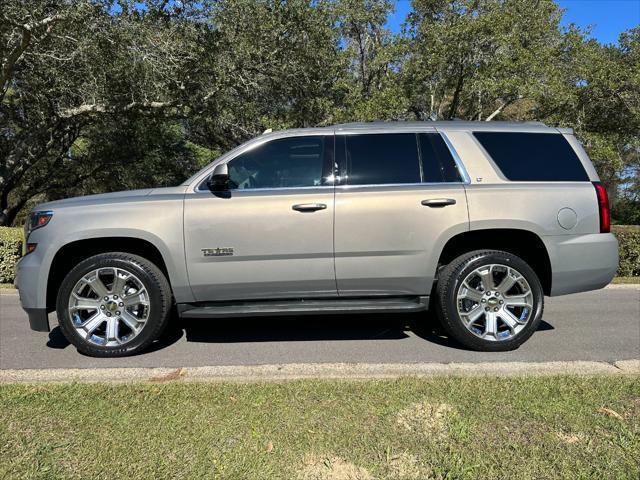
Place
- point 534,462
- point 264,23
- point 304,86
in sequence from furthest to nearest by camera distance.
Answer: point 304,86
point 264,23
point 534,462

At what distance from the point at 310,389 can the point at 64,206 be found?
2712 mm

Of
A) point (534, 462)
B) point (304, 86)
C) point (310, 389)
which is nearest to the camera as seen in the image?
point (534, 462)

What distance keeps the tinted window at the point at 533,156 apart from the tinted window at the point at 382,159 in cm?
69

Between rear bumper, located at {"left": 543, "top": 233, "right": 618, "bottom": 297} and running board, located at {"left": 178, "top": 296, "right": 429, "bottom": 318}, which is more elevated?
rear bumper, located at {"left": 543, "top": 233, "right": 618, "bottom": 297}

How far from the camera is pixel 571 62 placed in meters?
14.5

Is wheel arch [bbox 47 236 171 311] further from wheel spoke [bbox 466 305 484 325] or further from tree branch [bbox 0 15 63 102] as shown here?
tree branch [bbox 0 15 63 102]

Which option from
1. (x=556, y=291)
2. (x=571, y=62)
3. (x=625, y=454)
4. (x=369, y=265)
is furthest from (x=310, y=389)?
(x=571, y=62)

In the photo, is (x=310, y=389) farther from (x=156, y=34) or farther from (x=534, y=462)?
(x=156, y=34)

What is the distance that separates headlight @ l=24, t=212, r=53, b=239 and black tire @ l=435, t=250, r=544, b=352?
3.50 metres

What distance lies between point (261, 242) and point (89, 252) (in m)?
1.67

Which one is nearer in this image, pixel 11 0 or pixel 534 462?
pixel 534 462

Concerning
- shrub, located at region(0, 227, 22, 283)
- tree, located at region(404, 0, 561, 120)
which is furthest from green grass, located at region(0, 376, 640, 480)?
tree, located at region(404, 0, 561, 120)

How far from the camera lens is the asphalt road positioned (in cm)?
434

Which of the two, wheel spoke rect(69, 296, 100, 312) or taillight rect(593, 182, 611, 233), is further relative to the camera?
taillight rect(593, 182, 611, 233)
